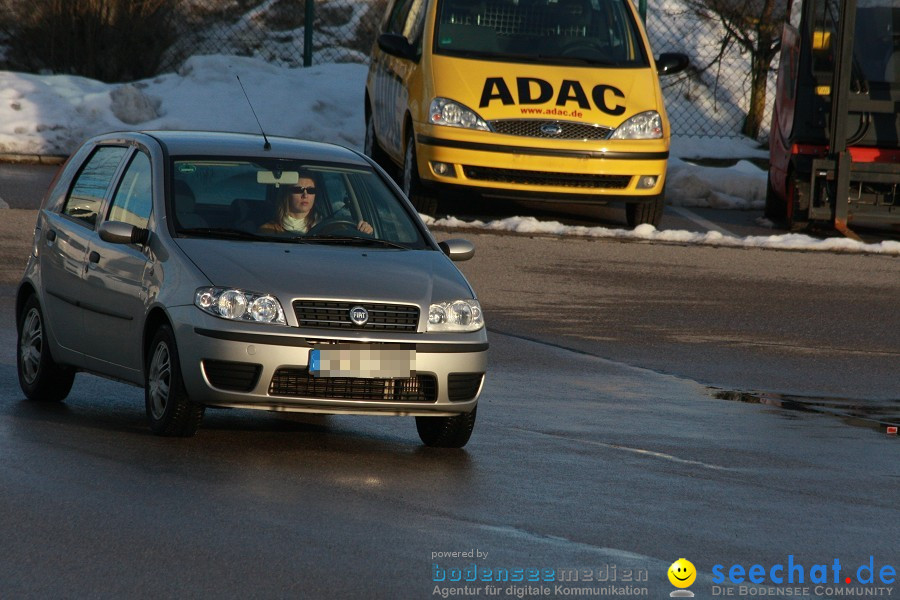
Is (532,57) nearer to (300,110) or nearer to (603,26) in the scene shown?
(603,26)

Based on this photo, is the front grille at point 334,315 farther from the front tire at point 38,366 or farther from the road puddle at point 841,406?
the road puddle at point 841,406

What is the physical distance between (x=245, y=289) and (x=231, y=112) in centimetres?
1613

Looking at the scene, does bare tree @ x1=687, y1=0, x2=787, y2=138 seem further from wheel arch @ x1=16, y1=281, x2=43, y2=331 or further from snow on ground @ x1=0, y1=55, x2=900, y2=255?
wheel arch @ x1=16, y1=281, x2=43, y2=331

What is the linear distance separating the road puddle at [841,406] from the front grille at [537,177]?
6131 mm

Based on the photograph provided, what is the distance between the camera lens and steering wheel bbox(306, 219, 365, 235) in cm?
885

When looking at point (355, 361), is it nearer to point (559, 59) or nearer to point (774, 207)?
point (559, 59)

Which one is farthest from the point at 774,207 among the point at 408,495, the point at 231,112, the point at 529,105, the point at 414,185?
the point at 408,495

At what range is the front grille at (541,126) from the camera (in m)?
16.4

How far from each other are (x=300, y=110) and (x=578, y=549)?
18.2 m

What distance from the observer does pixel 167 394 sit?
320 inches

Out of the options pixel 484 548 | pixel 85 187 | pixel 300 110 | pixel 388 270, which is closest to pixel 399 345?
pixel 388 270

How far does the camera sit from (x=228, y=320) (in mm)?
7887

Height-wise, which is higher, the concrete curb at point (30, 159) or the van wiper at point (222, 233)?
the van wiper at point (222, 233)

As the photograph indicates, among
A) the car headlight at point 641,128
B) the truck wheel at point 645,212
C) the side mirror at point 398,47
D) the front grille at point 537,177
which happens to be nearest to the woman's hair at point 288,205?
the front grille at point 537,177
